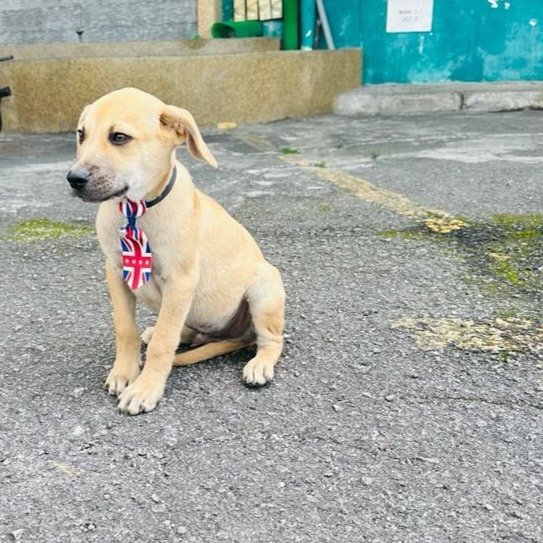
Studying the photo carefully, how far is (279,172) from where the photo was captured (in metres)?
6.12

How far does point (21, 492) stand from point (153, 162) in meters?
1.07

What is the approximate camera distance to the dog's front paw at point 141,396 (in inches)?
93.7

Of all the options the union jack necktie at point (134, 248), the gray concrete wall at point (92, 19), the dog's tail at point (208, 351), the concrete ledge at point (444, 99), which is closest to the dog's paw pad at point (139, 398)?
the dog's tail at point (208, 351)

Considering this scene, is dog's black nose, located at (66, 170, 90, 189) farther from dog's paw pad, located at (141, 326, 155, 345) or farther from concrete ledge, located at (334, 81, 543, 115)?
concrete ledge, located at (334, 81, 543, 115)

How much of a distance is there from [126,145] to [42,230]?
2501 mm

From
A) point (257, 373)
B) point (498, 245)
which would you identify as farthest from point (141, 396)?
point (498, 245)

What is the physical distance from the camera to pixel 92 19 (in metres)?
10.4

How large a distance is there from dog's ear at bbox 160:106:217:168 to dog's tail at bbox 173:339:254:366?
751 mm

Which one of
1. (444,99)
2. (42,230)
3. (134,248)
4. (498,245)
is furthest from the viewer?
(444,99)

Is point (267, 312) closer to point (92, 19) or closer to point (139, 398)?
point (139, 398)

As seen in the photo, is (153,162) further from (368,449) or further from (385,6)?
(385,6)

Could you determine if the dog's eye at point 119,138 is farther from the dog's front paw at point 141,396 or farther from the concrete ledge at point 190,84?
the concrete ledge at point 190,84

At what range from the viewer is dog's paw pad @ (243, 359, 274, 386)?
2551 millimetres

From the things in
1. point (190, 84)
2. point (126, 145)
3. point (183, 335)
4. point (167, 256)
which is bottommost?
point (183, 335)
